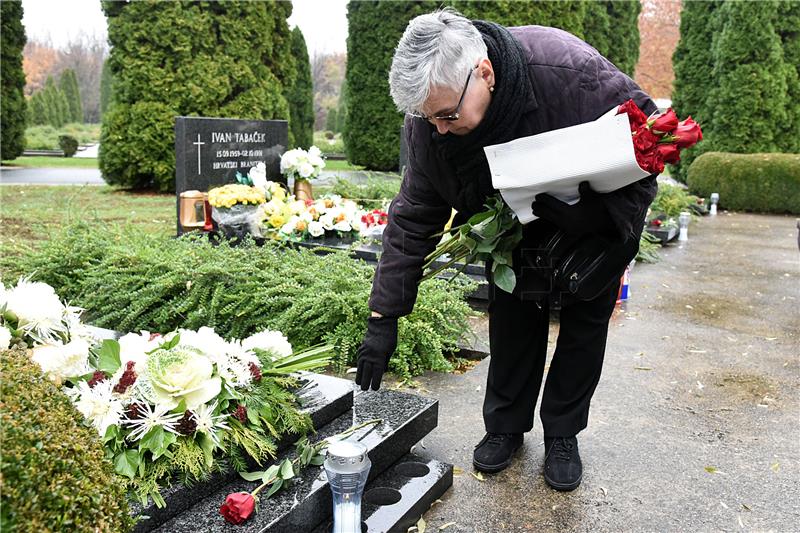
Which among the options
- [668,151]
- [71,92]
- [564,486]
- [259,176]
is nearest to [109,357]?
[564,486]

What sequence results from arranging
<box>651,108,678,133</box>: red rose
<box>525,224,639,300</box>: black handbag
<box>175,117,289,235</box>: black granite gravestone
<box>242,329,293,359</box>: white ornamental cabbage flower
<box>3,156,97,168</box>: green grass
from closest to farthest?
<box>651,108,678,133</box>: red rose, <box>525,224,639,300</box>: black handbag, <box>242,329,293,359</box>: white ornamental cabbage flower, <box>175,117,289,235</box>: black granite gravestone, <box>3,156,97,168</box>: green grass

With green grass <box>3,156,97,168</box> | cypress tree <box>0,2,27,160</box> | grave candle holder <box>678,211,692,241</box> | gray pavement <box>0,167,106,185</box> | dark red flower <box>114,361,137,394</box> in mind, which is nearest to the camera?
dark red flower <box>114,361,137,394</box>

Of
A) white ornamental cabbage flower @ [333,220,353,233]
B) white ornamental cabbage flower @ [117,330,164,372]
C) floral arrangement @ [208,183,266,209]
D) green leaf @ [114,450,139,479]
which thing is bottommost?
green leaf @ [114,450,139,479]

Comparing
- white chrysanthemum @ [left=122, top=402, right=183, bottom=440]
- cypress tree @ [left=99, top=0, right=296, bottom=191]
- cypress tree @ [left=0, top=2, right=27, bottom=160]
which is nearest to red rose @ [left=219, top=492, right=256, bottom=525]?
white chrysanthemum @ [left=122, top=402, right=183, bottom=440]

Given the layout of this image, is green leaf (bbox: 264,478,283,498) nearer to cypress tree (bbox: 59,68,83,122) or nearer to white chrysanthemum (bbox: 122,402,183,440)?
white chrysanthemum (bbox: 122,402,183,440)

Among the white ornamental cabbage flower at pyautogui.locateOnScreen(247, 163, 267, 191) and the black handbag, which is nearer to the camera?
the black handbag

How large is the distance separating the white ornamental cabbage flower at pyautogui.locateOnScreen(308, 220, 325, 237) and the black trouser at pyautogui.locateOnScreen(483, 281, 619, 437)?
3.43 meters

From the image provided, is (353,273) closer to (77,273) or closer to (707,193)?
(77,273)

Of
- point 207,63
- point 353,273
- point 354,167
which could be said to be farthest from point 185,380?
point 354,167

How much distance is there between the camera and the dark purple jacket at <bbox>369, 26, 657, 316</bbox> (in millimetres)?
2123

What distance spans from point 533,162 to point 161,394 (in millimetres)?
1217

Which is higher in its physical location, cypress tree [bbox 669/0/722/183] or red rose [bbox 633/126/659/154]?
cypress tree [bbox 669/0/722/183]

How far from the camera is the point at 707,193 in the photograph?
1277 centimetres

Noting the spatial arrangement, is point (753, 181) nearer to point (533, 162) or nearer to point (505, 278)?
point (505, 278)
